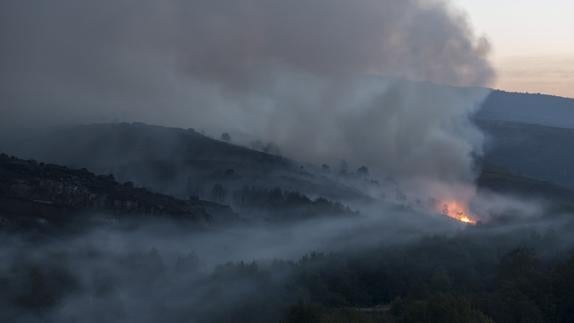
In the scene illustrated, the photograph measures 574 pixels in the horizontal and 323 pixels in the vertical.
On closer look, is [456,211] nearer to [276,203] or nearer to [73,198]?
[276,203]

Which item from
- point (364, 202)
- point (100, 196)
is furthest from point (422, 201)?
point (100, 196)

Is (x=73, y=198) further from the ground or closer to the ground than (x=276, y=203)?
closer to the ground

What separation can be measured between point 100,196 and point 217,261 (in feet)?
109

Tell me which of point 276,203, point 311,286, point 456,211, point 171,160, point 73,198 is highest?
point 171,160

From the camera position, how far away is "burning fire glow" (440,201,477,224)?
15162 cm

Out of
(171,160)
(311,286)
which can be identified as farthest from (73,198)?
(311,286)

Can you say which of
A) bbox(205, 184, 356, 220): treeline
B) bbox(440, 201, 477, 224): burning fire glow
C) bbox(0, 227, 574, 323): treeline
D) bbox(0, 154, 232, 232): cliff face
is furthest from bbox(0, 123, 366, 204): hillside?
bbox(0, 227, 574, 323): treeline

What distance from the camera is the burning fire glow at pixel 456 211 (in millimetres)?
151625

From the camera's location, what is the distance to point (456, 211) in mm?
159125

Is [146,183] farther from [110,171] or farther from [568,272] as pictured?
[568,272]

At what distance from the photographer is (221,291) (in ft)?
230

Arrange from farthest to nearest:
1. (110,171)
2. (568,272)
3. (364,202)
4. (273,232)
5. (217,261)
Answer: (110,171), (364,202), (273,232), (217,261), (568,272)

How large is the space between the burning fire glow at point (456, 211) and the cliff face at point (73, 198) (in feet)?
150

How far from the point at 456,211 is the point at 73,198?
75726mm
